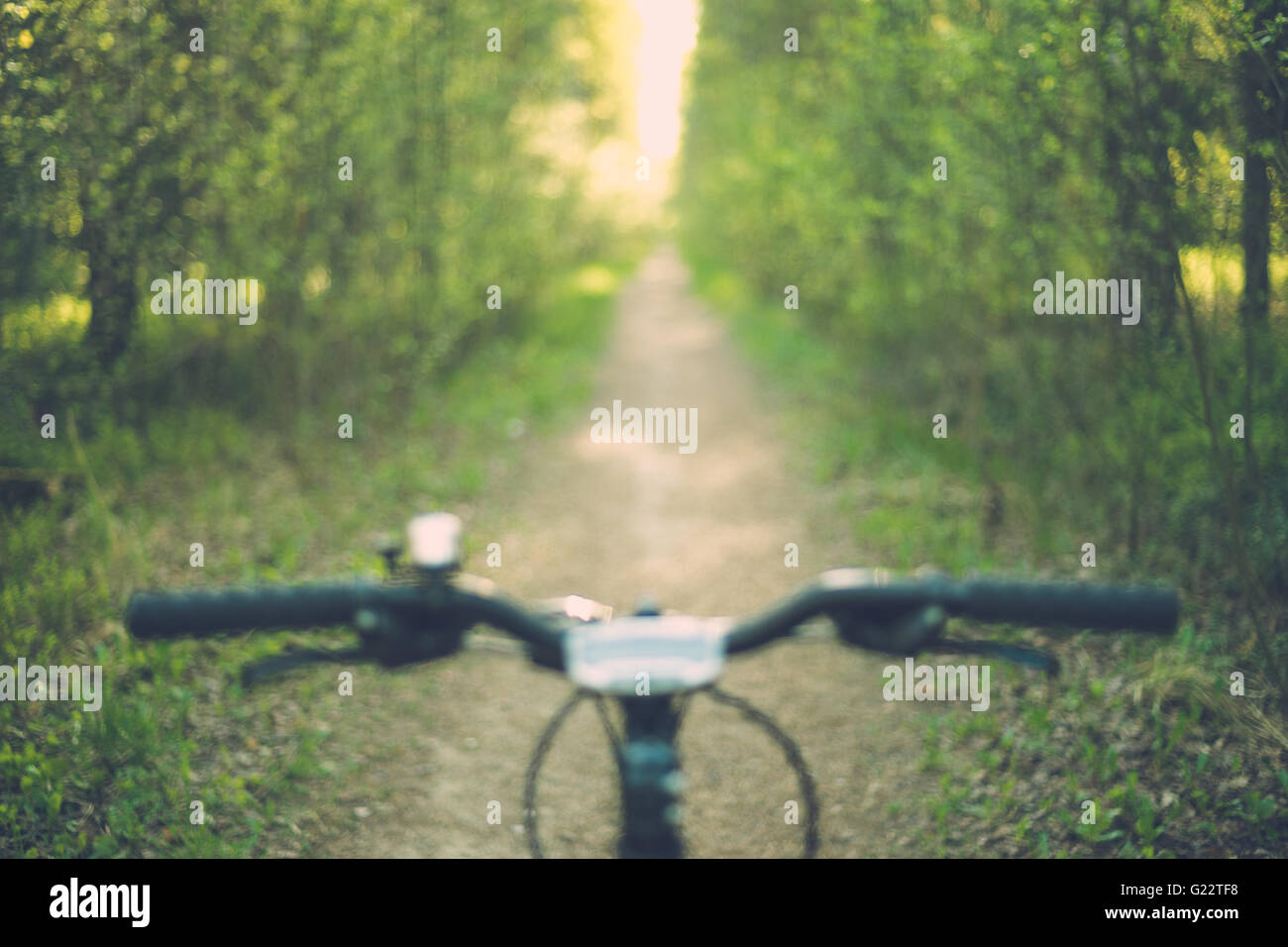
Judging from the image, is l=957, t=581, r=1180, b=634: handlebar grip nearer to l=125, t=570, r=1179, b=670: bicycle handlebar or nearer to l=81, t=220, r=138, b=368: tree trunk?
l=125, t=570, r=1179, b=670: bicycle handlebar

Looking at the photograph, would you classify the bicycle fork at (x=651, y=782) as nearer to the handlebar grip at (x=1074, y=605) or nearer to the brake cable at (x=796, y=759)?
the handlebar grip at (x=1074, y=605)

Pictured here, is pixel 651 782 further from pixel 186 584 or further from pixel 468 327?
pixel 468 327

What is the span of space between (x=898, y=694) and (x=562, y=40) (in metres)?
17.7

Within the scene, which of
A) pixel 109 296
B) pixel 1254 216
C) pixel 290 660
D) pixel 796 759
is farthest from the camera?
pixel 109 296

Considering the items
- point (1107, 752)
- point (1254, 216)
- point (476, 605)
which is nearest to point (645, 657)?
point (476, 605)

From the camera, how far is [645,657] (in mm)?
1692

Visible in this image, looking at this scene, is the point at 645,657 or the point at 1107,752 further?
the point at 1107,752

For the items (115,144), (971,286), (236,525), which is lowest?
(236,525)

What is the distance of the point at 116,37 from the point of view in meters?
6.57

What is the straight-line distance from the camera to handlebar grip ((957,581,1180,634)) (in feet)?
5.89

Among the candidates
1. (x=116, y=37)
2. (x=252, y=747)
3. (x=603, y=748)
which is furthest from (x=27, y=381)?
(x=603, y=748)

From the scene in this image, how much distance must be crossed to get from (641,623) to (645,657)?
9cm

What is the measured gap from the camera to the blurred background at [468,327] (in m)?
5.13
